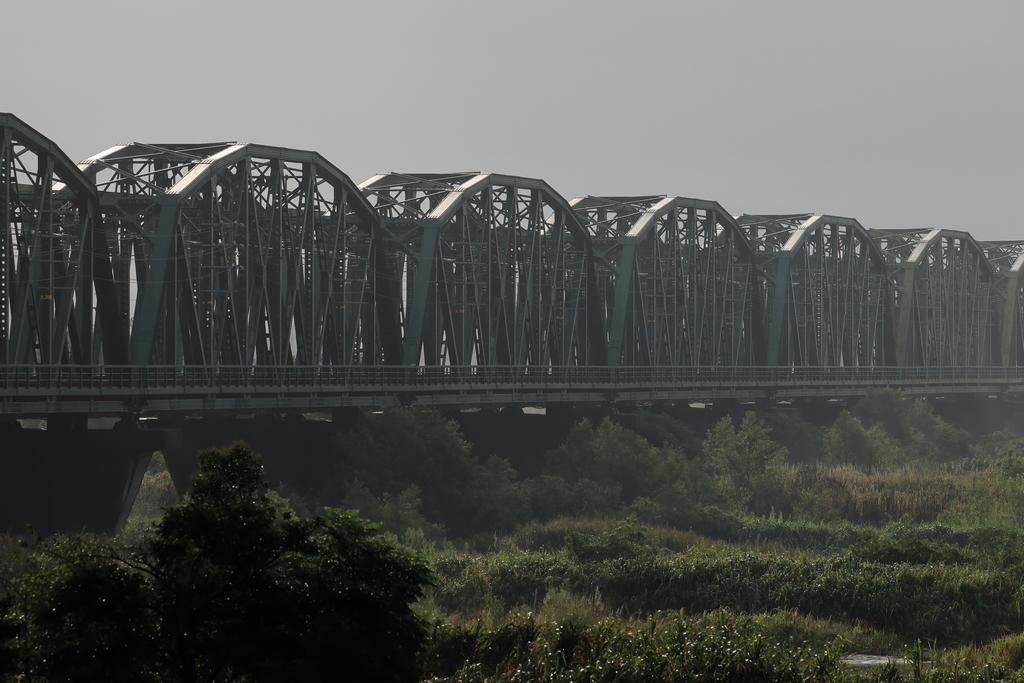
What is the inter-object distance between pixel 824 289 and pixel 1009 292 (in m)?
42.2

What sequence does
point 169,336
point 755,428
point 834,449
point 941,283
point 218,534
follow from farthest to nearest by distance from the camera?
point 941,283 < point 834,449 < point 755,428 < point 169,336 < point 218,534

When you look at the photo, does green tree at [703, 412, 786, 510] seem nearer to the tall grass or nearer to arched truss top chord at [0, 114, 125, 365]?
the tall grass

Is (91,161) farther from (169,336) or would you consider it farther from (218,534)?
(218,534)

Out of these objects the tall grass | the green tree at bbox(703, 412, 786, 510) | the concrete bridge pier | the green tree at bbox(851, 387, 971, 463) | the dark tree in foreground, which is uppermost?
the dark tree in foreground

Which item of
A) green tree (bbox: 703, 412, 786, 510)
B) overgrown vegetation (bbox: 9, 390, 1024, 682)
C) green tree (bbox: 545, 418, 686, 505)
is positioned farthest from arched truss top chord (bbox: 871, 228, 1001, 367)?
green tree (bbox: 545, 418, 686, 505)

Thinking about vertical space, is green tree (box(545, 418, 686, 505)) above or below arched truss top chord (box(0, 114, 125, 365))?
below

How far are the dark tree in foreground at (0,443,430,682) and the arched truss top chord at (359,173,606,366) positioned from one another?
48.5m

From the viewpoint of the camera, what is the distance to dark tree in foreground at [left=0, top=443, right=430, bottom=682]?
1409cm

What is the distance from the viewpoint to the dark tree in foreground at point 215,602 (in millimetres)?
14086

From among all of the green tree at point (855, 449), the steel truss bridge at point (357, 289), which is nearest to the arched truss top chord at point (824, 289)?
the steel truss bridge at point (357, 289)

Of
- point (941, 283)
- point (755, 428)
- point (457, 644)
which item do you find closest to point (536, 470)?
point (755, 428)

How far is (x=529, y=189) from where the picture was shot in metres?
77.1

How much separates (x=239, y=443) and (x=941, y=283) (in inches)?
5186

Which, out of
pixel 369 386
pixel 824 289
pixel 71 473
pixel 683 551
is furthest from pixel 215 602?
pixel 824 289
